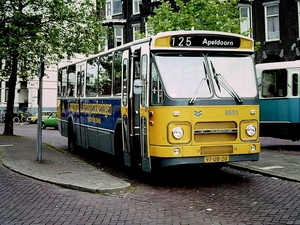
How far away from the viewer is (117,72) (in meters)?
10.5

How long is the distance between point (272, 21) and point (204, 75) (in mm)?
21069

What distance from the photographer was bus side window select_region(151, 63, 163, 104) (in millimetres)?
8398

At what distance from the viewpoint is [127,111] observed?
955 cm

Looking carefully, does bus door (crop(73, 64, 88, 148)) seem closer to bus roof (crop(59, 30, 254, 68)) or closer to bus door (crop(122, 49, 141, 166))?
bus door (crop(122, 49, 141, 166))

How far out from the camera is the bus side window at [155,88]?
27.6ft

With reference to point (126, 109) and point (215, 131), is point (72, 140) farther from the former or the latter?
point (215, 131)

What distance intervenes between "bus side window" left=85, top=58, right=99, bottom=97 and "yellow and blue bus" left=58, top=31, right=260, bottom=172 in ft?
9.17

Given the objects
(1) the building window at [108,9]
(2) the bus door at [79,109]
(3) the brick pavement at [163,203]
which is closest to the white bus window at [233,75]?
(3) the brick pavement at [163,203]

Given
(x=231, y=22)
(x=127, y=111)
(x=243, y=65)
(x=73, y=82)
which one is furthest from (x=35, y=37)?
(x=243, y=65)

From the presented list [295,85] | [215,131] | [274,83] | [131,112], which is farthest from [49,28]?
[215,131]

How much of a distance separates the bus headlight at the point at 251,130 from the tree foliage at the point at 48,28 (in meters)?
11.9

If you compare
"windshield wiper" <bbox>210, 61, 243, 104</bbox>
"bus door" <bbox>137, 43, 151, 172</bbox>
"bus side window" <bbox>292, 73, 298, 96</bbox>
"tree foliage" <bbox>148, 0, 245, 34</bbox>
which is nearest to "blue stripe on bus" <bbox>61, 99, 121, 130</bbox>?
"bus door" <bbox>137, 43, 151, 172</bbox>

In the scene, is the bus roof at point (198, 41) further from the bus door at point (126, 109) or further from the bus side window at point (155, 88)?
the bus door at point (126, 109)

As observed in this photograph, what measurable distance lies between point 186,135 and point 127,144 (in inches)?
69.2
